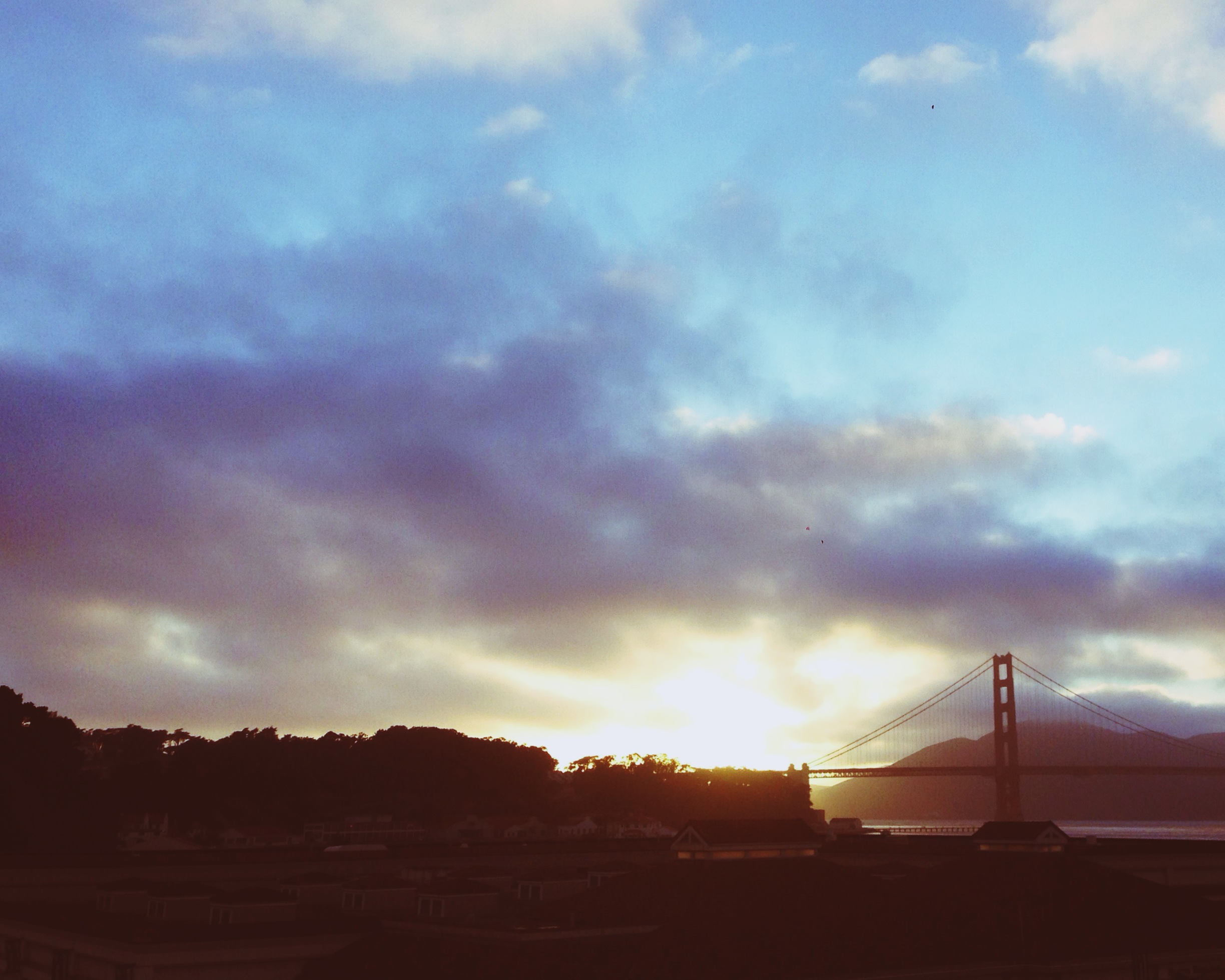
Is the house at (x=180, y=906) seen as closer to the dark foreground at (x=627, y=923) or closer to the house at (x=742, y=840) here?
the dark foreground at (x=627, y=923)

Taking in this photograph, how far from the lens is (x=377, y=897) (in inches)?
2140

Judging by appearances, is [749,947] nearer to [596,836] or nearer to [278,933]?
[278,933]

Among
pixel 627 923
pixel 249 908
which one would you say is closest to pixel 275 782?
pixel 249 908

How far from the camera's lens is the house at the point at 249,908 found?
48.7m

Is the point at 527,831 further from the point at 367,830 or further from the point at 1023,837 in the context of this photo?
the point at 1023,837

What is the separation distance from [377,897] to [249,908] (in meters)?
7.01

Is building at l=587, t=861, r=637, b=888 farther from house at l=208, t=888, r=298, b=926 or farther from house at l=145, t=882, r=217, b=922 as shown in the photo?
house at l=145, t=882, r=217, b=922

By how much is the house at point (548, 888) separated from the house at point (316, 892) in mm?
9002

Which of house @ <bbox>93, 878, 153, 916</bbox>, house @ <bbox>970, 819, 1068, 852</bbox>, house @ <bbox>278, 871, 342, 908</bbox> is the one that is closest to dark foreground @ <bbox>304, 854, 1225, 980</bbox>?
house @ <bbox>970, 819, 1068, 852</bbox>

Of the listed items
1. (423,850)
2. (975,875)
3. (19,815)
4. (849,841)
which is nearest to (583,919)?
(975,875)

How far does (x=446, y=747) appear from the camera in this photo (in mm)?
153750

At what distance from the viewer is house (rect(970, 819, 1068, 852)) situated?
65250 mm

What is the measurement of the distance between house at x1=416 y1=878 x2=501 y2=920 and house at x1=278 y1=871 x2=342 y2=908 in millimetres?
4663

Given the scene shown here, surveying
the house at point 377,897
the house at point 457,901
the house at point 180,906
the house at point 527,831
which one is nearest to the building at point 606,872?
the house at point 457,901
